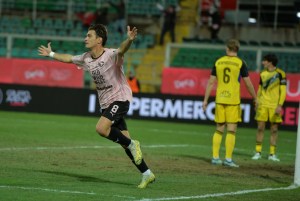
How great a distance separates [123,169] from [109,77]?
99.9 inches

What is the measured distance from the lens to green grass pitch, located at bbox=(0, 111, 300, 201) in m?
11.4

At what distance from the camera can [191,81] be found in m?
30.4

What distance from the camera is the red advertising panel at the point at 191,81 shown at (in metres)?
29.2

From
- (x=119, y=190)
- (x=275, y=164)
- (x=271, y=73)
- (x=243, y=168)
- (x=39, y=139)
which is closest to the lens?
(x=119, y=190)

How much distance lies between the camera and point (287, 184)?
43.9 ft

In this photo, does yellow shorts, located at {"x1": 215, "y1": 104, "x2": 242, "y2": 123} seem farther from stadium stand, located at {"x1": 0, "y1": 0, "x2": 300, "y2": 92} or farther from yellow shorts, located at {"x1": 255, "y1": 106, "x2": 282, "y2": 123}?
stadium stand, located at {"x1": 0, "y1": 0, "x2": 300, "y2": 92}

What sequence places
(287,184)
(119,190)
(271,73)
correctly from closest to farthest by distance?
1. (119,190)
2. (287,184)
3. (271,73)

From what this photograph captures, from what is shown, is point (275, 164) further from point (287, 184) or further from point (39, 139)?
point (39, 139)

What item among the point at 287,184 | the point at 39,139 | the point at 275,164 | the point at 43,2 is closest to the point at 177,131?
the point at 39,139

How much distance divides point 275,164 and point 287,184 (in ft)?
11.2

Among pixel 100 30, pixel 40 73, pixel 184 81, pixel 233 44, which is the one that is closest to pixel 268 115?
pixel 233 44

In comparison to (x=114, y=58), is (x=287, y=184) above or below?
below

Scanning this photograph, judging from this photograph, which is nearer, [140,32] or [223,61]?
[223,61]

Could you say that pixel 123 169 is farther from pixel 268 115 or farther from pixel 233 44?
pixel 268 115
